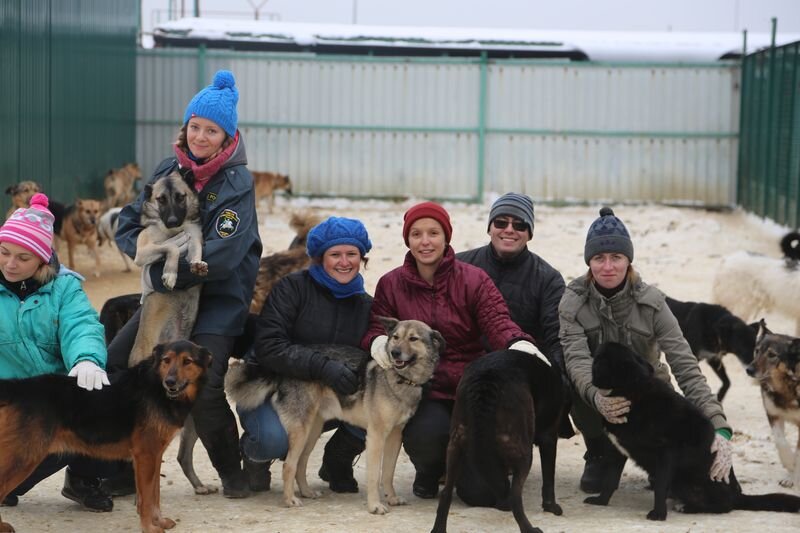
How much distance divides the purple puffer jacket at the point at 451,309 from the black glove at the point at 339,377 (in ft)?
0.95

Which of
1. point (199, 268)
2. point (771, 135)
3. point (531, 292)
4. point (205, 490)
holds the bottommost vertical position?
point (205, 490)

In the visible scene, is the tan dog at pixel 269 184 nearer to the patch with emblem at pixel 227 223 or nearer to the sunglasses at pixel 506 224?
the sunglasses at pixel 506 224

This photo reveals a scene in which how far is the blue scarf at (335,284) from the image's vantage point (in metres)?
5.68

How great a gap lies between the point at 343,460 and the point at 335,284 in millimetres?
969

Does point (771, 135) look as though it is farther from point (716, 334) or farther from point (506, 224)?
point (506, 224)

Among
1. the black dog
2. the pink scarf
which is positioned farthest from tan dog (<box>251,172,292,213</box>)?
the pink scarf

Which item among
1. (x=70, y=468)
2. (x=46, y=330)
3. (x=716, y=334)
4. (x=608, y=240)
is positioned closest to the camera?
(x=46, y=330)

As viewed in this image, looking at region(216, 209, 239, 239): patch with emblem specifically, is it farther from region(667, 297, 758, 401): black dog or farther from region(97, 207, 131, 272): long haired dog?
region(97, 207, 131, 272): long haired dog

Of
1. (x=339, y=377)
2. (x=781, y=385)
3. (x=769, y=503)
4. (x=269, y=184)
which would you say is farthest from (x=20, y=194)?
(x=769, y=503)

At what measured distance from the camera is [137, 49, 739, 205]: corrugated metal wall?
19609mm

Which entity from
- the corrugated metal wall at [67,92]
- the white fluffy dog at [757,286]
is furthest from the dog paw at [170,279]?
the corrugated metal wall at [67,92]

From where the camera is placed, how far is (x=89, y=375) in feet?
16.0

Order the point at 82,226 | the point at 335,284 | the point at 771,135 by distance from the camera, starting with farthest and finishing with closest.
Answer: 1. the point at 771,135
2. the point at 82,226
3. the point at 335,284

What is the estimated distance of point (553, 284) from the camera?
6152mm
